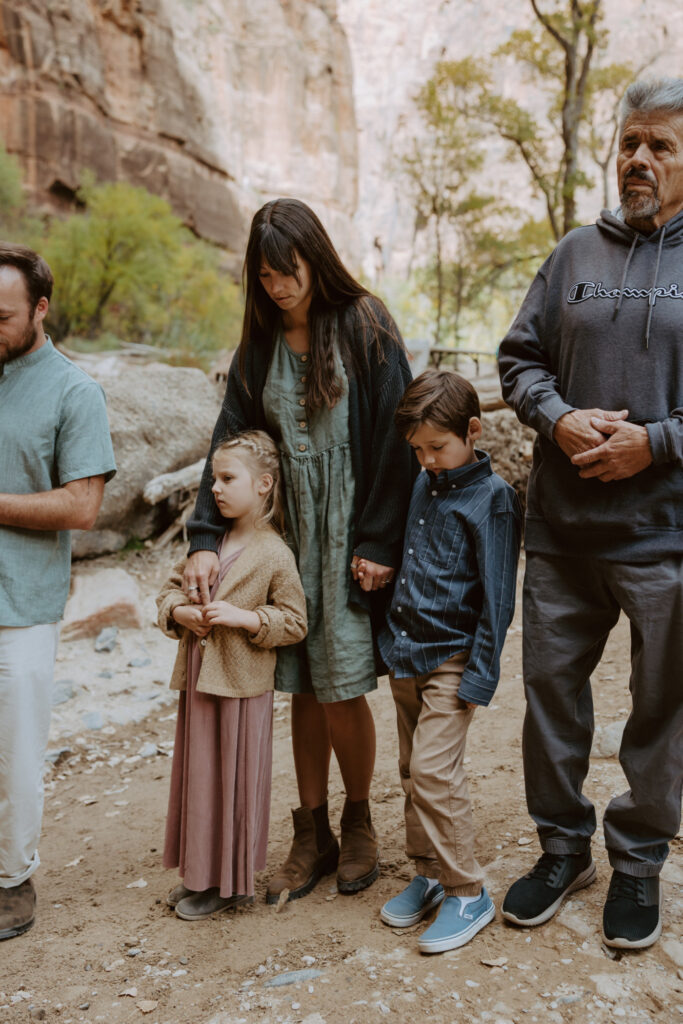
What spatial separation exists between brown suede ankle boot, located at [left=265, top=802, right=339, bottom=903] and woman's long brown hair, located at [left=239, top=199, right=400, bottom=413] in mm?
1307

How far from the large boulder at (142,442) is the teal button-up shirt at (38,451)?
11.4ft

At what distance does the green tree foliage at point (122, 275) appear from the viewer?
15.6 m

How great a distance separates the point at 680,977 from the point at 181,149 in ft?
93.0

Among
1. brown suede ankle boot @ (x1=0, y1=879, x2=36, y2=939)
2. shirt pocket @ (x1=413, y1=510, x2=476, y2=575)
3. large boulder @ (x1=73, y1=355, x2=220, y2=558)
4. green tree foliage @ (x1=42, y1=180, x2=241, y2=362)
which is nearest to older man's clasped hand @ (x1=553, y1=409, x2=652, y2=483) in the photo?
shirt pocket @ (x1=413, y1=510, x2=476, y2=575)

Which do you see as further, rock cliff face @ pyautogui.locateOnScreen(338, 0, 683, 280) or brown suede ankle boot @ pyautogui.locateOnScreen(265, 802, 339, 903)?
rock cliff face @ pyautogui.locateOnScreen(338, 0, 683, 280)

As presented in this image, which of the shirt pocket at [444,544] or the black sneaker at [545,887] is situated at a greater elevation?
the shirt pocket at [444,544]

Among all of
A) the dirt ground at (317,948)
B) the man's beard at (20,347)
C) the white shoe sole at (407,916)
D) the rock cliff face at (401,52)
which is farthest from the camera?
the rock cliff face at (401,52)

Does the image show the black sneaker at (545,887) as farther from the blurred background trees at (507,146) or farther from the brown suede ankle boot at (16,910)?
the blurred background trees at (507,146)

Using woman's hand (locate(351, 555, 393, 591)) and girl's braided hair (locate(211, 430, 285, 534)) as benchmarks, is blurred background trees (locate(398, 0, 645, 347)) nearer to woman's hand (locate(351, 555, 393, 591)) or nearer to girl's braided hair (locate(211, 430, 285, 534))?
girl's braided hair (locate(211, 430, 285, 534))

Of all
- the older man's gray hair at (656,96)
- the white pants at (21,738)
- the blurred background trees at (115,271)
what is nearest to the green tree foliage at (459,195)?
the blurred background trees at (115,271)

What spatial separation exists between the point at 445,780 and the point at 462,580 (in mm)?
524

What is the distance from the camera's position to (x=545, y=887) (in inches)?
91.6

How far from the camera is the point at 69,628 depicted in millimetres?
5367

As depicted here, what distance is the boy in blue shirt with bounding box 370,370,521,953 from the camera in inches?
87.7
